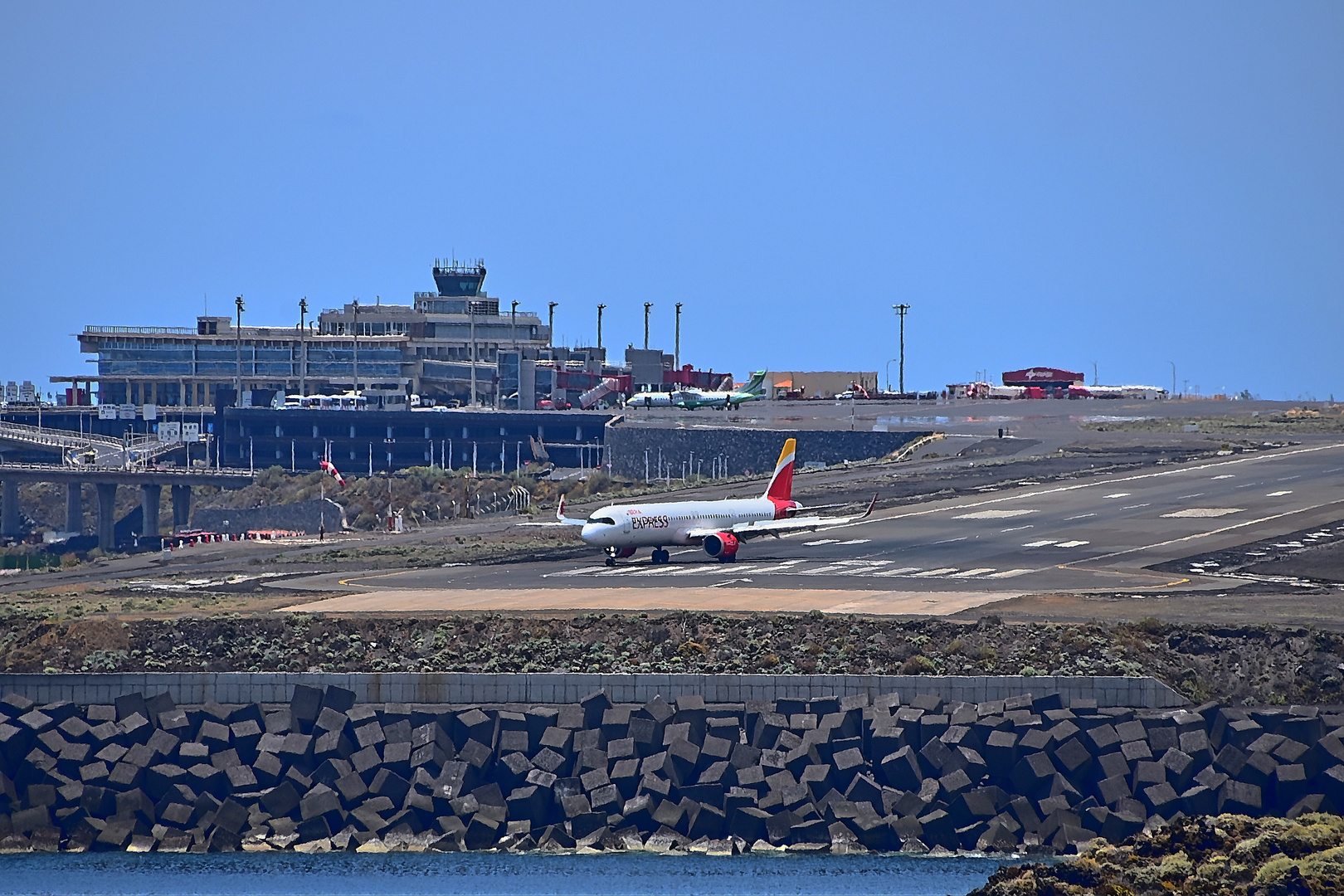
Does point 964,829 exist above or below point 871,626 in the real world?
below

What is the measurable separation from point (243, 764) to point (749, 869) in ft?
50.5

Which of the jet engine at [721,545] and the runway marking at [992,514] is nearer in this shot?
the jet engine at [721,545]

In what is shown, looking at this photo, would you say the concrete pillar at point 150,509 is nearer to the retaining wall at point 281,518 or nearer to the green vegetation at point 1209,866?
the retaining wall at point 281,518

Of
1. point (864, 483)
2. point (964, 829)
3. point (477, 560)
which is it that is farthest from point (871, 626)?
point (864, 483)

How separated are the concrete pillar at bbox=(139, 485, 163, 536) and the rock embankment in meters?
132

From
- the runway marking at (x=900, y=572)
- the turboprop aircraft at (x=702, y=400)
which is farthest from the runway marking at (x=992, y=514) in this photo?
the turboprop aircraft at (x=702, y=400)

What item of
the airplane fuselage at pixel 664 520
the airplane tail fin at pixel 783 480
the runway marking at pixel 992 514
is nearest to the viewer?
the airplane fuselage at pixel 664 520

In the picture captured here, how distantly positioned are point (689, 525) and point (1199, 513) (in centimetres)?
3738

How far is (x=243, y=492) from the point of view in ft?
573

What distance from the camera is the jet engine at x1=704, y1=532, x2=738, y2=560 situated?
79062 millimetres

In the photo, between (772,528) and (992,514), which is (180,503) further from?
(772,528)

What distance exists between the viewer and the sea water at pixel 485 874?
40.5 m

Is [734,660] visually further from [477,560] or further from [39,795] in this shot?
[477,560]

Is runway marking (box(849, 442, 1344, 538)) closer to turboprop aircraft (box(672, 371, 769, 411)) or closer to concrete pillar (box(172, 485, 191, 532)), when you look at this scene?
turboprop aircraft (box(672, 371, 769, 411))
